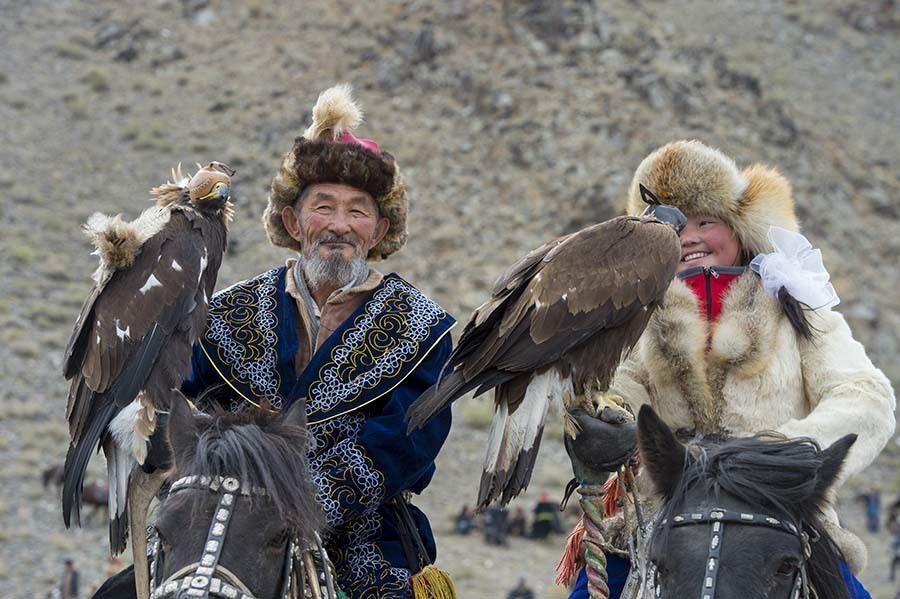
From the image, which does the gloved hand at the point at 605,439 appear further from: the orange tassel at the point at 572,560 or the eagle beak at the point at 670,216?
the eagle beak at the point at 670,216

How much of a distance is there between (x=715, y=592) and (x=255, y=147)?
45.9m

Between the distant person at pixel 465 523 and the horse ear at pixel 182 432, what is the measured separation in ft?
85.7

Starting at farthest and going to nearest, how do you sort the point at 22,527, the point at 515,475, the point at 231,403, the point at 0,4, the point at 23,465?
the point at 0,4 → the point at 23,465 → the point at 22,527 → the point at 231,403 → the point at 515,475

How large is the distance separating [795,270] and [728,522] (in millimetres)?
1590

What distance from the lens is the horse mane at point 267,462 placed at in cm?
471

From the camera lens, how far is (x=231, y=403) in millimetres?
6016

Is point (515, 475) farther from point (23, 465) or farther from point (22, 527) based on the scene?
point (23, 465)

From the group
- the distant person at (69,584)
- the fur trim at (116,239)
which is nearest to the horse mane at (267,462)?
the fur trim at (116,239)

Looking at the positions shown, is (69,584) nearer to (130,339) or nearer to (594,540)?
(130,339)

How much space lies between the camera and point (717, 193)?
6.06 metres

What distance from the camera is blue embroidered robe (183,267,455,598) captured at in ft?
19.0

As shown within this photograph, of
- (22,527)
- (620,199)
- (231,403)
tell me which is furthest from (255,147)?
(231,403)

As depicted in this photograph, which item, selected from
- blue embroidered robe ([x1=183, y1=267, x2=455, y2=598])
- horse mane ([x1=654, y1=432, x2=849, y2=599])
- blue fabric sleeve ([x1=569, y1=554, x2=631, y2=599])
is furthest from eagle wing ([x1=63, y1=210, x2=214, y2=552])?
horse mane ([x1=654, y1=432, x2=849, y2=599])

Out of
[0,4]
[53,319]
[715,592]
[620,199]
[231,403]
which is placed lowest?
[715,592]
